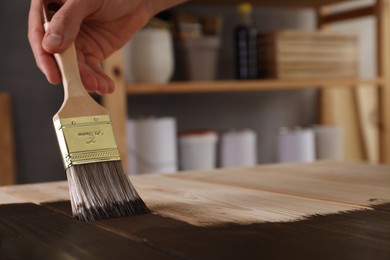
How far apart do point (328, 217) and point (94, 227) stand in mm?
264

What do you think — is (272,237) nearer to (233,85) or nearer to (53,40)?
(53,40)

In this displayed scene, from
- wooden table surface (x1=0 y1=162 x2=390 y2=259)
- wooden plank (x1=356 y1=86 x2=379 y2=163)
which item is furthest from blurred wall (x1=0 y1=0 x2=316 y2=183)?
wooden table surface (x1=0 y1=162 x2=390 y2=259)

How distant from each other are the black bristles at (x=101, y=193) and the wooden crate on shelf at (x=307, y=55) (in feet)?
4.33

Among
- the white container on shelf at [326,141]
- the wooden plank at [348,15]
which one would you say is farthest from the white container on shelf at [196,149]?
the wooden plank at [348,15]

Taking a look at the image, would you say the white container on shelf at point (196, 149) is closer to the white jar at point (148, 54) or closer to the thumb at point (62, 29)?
the white jar at point (148, 54)

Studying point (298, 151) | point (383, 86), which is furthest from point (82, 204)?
point (383, 86)

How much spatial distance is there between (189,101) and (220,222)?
1.61 m

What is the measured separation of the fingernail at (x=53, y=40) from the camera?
36.5 inches

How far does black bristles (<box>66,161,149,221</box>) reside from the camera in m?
0.80

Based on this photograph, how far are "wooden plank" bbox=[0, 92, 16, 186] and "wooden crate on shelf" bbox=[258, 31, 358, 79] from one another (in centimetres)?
80

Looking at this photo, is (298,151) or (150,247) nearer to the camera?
(150,247)

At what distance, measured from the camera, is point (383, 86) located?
2.24 m

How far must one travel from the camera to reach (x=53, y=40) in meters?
0.93

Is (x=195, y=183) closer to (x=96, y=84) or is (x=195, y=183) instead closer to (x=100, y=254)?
(x=96, y=84)
